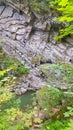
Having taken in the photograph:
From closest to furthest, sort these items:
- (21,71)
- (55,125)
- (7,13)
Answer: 1. (55,125)
2. (21,71)
3. (7,13)

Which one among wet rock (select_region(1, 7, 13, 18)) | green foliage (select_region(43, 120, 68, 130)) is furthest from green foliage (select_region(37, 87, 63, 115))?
wet rock (select_region(1, 7, 13, 18))

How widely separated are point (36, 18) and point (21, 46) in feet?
6.97

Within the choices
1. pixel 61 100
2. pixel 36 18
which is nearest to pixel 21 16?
pixel 36 18

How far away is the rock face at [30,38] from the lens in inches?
598

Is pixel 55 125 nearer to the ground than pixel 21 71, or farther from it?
farther from it

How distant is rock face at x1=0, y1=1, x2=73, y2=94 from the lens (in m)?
15.2

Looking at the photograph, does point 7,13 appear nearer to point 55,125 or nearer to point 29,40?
point 29,40

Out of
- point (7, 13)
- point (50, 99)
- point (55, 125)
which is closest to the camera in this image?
point (55, 125)

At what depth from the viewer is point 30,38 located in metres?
16.1

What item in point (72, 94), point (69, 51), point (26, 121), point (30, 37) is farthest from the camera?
point (30, 37)

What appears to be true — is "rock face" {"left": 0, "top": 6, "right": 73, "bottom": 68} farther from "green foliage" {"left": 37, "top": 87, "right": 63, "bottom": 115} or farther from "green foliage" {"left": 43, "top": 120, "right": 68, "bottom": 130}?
"green foliage" {"left": 43, "top": 120, "right": 68, "bottom": 130}

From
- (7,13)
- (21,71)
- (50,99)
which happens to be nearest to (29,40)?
(21,71)

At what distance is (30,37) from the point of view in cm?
1612

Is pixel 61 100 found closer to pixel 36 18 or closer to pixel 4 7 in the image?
pixel 36 18
